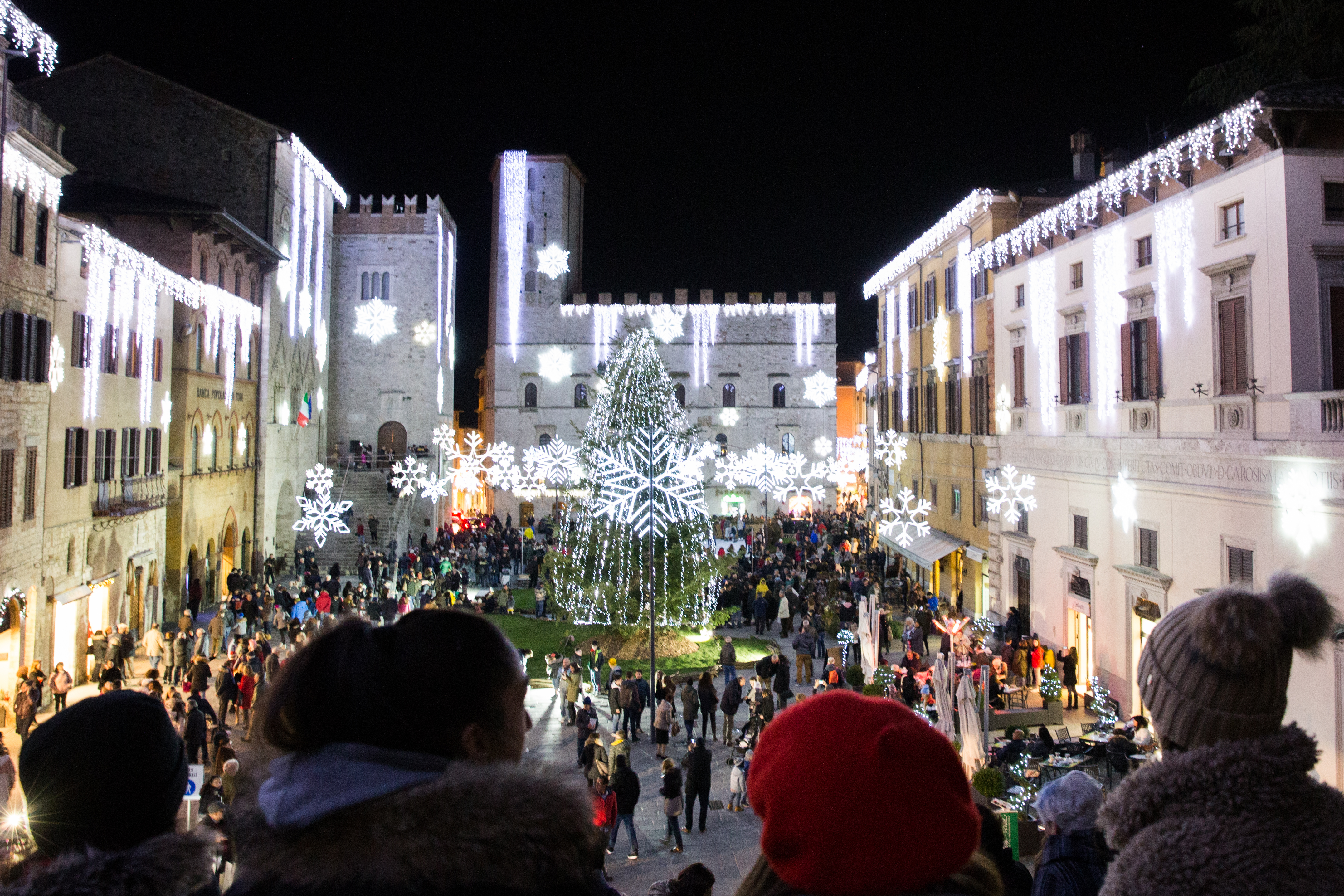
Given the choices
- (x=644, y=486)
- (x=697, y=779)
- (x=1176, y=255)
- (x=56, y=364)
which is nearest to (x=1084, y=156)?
(x=1176, y=255)

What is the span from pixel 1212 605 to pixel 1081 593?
16630 millimetres

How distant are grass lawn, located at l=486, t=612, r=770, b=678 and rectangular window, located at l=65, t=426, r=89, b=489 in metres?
9.12

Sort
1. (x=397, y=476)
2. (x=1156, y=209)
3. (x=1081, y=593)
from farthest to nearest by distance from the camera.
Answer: (x=397, y=476) < (x=1081, y=593) < (x=1156, y=209)

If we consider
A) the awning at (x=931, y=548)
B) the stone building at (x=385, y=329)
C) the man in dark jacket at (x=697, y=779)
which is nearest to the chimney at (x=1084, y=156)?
the awning at (x=931, y=548)

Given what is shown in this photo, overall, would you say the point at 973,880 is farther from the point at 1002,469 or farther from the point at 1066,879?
the point at 1002,469

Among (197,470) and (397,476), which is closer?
(197,470)

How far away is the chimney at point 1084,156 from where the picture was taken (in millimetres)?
26078

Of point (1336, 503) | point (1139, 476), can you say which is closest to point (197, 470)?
point (1139, 476)

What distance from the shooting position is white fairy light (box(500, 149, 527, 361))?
158 feet

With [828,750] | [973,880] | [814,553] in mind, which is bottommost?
[814,553]

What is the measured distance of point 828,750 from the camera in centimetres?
172

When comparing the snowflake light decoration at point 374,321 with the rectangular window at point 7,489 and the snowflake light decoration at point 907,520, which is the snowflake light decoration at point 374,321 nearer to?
the snowflake light decoration at point 907,520

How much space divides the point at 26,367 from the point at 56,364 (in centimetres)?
128

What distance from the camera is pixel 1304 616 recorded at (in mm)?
2014
